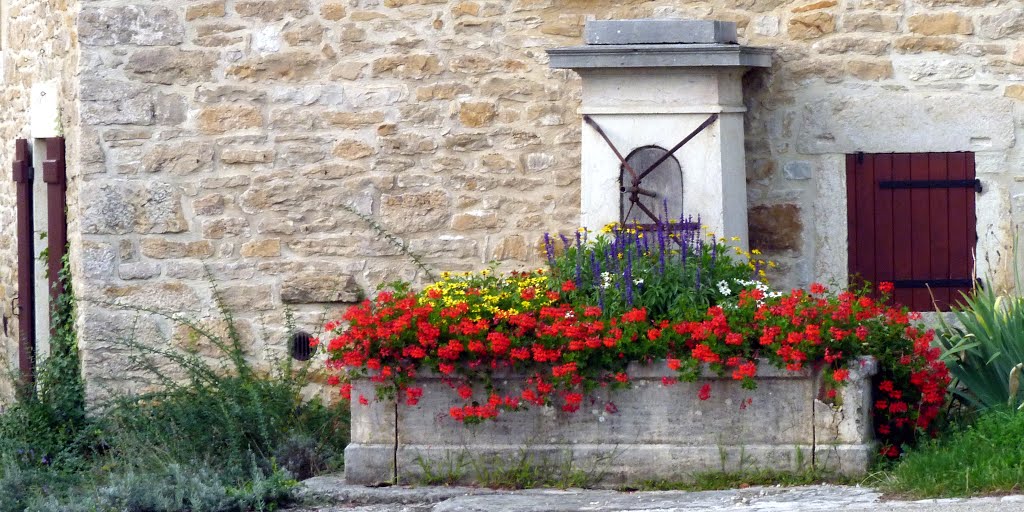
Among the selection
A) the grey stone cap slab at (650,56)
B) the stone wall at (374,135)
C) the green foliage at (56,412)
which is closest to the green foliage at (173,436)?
the green foliage at (56,412)

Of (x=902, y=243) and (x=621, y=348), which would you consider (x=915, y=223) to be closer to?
(x=902, y=243)

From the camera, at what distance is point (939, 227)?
7203 millimetres

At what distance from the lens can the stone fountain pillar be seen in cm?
682

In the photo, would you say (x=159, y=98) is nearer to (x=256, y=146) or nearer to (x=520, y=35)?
(x=256, y=146)

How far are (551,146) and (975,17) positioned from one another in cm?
230

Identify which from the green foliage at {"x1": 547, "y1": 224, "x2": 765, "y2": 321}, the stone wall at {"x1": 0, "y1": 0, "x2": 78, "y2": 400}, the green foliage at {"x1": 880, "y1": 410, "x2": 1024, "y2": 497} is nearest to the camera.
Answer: the green foliage at {"x1": 880, "y1": 410, "x2": 1024, "y2": 497}

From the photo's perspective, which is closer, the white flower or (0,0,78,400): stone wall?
the white flower

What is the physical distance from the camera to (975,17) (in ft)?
23.4

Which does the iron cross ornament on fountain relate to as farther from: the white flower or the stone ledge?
the stone ledge

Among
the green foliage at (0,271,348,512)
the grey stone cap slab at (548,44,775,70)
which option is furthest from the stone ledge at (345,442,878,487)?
the grey stone cap slab at (548,44,775,70)

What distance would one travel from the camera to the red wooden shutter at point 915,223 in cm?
717

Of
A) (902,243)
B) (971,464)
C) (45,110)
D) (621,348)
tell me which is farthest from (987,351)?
(45,110)

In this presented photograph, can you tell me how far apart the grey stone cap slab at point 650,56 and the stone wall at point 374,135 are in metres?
0.61

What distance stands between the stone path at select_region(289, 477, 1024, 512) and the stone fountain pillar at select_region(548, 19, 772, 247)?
168 cm
